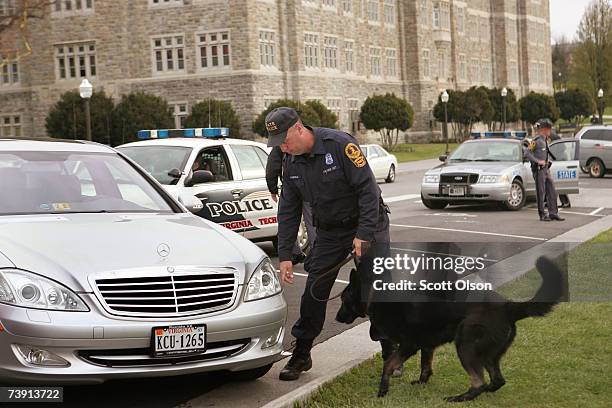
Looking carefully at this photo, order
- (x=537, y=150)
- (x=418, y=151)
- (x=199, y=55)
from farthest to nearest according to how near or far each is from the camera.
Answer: (x=418, y=151)
(x=199, y=55)
(x=537, y=150)

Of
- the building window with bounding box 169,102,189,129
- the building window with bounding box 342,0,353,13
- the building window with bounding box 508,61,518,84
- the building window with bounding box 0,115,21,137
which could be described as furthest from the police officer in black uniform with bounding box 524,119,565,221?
the building window with bounding box 508,61,518,84

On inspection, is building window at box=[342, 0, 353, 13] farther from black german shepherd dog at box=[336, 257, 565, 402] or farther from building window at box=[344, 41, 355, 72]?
black german shepherd dog at box=[336, 257, 565, 402]

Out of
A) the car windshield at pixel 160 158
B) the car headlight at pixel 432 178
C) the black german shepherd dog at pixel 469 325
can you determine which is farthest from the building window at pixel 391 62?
the black german shepherd dog at pixel 469 325

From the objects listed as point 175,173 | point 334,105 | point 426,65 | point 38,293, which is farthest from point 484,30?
point 38,293

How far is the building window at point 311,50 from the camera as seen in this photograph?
182ft

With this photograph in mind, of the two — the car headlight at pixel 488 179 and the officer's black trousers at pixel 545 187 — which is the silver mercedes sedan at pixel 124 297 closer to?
Result: the officer's black trousers at pixel 545 187

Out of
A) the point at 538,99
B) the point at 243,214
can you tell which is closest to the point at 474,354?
the point at 243,214

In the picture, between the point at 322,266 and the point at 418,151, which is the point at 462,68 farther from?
the point at 322,266

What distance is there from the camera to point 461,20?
80688 millimetres

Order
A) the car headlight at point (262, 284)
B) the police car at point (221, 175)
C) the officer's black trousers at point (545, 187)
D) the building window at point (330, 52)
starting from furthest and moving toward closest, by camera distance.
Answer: the building window at point (330, 52) < the officer's black trousers at point (545, 187) < the police car at point (221, 175) < the car headlight at point (262, 284)

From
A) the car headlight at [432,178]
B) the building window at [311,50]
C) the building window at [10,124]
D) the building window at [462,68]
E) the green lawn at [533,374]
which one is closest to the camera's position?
the green lawn at [533,374]

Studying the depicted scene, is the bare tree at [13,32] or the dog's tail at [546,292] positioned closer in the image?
the dog's tail at [546,292]

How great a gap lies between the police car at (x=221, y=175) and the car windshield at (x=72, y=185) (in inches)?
181

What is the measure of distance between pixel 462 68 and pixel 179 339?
3026 inches
